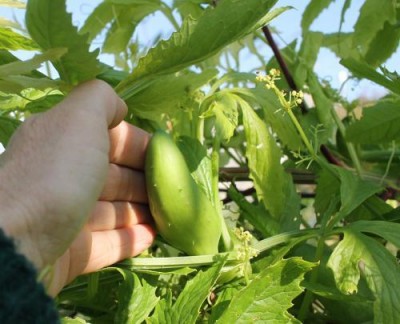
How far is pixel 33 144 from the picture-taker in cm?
60

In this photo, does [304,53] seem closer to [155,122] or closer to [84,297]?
[155,122]

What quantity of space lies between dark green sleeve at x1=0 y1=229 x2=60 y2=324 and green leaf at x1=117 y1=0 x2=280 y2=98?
0.24 metres

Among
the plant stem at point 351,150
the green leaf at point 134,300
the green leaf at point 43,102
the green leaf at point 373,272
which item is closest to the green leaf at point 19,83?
the green leaf at point 43,102

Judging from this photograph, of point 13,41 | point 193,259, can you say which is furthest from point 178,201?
point 13,41

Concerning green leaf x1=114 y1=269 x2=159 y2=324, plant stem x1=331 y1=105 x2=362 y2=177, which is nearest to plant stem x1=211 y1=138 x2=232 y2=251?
green leaf x1=114 y1=269 x2=159 y2=324

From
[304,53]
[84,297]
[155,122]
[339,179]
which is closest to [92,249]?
[84,297]

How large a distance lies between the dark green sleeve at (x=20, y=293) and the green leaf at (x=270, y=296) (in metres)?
0.19

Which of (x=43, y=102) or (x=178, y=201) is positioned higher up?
(x=43, y=102)

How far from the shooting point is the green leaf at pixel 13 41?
0.75m

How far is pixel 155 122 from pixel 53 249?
0.96ft

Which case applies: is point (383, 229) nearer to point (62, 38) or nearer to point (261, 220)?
point (261, 220)

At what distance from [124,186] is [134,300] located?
16 centimetres

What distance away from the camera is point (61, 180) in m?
0.58

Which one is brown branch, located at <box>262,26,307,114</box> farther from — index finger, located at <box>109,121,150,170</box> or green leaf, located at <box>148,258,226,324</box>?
green leaf, located at <box>148,258,226,324</box>
